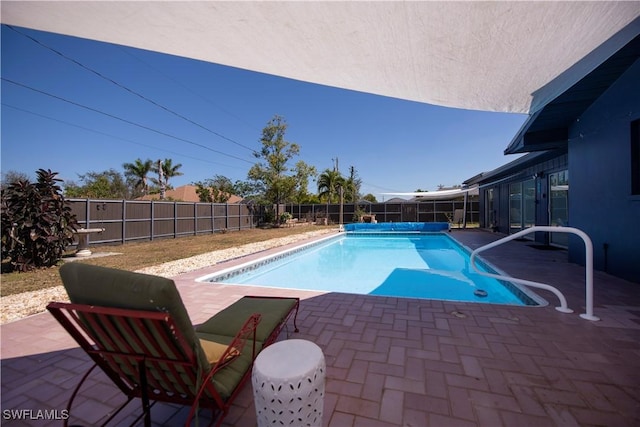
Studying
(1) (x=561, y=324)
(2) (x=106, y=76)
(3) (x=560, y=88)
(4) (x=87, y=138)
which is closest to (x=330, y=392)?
(1) (x=561, y=324)

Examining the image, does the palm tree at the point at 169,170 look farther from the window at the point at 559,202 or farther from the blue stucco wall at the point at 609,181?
the blue stucco wall at the point at 609,181

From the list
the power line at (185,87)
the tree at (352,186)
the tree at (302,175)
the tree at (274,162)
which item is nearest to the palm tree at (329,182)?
the tree at (352,186)

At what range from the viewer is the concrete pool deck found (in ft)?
5.23

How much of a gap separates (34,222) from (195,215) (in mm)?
7954

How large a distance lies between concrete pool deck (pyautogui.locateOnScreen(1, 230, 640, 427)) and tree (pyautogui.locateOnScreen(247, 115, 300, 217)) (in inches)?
627

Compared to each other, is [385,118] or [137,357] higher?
[385,118]

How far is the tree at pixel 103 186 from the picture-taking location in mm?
25814

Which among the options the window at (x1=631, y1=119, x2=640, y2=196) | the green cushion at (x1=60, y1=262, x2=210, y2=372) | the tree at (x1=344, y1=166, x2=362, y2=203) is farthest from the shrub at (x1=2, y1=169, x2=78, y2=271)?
the tree at (x1=344, y1=166, x2=362, y2=203)

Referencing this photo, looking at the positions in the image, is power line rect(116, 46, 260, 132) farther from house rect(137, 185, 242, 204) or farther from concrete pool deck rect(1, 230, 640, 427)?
house rect(137, 185, 242, 204)

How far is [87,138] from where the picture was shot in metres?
18.8

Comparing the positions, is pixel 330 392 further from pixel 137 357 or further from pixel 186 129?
pixel 186 129

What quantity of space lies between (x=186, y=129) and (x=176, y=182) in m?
18.5

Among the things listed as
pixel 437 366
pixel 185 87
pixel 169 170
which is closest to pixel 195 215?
pixel 185 87

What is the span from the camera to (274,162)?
19391 millimetres
